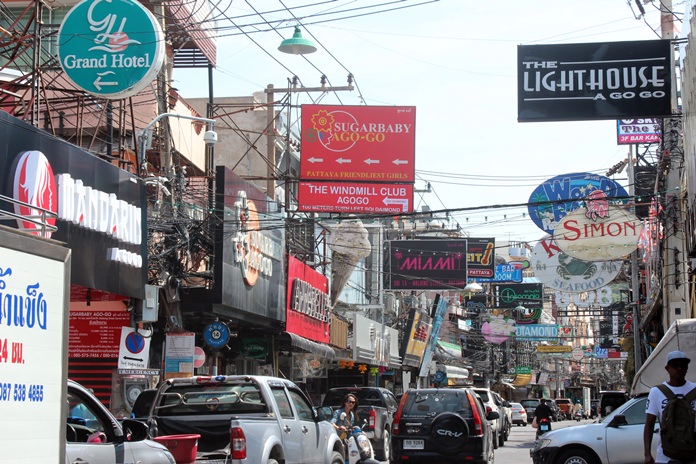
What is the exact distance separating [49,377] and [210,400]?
17.2ft

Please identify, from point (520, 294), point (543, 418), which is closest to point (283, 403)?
point (543, 418)

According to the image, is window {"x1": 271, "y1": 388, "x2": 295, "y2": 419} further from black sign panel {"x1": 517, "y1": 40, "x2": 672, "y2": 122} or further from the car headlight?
black sign panel {"x1": 517, "y1": 40, "x2": 672, "y2": 122}

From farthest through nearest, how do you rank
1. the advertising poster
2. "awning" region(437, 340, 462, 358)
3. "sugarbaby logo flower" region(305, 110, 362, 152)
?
"awning" region(437, 340, 462, 358), "sugarbaby logo flower" region(305, 110, 362, 152), the advertising poster

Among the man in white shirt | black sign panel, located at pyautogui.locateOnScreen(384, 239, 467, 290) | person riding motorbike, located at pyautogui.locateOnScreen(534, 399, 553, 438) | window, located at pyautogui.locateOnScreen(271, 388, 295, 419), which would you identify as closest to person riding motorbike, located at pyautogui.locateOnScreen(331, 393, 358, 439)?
window, located at pyautogui.locateOnScreen(271, 388, 295, 419)

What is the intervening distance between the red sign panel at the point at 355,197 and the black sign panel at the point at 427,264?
10316mm

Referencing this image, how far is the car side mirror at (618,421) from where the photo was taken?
50.1 ft

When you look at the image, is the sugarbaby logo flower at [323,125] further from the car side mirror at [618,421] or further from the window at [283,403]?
the window at [283,403]

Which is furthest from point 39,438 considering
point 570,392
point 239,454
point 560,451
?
point 570,392

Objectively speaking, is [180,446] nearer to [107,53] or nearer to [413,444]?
[413,444]

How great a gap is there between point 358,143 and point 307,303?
18.3 feet

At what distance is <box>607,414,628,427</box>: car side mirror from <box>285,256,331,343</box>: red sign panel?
14.1m

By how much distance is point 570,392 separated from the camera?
136125 mm

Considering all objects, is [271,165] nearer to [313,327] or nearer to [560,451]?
[313,327]

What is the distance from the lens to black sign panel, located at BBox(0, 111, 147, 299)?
14.7 meters
